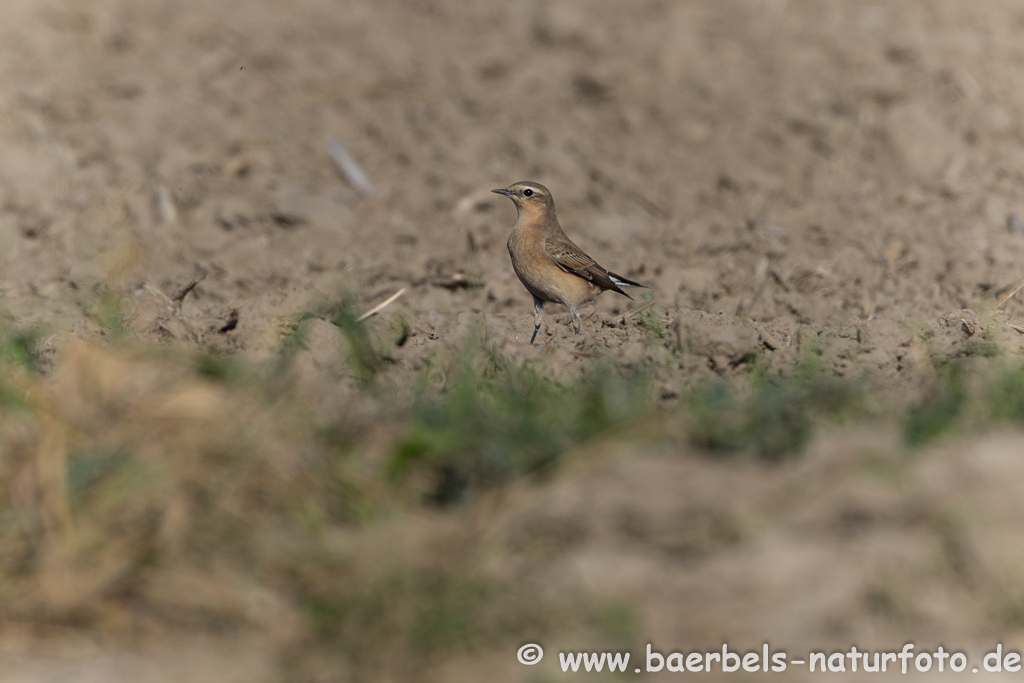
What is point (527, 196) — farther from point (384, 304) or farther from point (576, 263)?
point (384, 304)

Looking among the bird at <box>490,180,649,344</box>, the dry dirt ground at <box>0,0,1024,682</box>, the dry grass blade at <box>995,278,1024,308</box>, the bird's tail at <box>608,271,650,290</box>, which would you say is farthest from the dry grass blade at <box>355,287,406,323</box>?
the dry grass blade at <box>995,278,1024,308</box>

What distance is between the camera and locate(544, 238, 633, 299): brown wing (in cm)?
829

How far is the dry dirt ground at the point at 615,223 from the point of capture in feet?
13.1

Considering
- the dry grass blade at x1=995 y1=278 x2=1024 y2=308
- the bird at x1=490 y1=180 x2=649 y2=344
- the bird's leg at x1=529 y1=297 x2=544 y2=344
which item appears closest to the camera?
the bird's leg at x1=529 y1=297 x2=544 y2=344

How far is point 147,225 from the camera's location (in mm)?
9242

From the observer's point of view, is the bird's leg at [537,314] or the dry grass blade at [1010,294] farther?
the dry grass blade at [1010,294]

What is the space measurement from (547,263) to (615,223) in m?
1.29

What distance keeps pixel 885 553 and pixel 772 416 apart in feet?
2.42

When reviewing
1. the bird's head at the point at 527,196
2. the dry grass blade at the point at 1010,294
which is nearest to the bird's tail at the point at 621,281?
the bird's head at the point at 527,196

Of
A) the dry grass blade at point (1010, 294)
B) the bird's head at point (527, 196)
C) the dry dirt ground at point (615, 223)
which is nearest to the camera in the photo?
the dry dirt ground at point (615, 223)

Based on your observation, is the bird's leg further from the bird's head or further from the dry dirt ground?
the bird's head

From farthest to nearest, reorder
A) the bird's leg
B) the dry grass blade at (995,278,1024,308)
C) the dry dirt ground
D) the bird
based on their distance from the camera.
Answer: the bird, the dry grass blade at (995,278,1024,308), the bird's leg, the dry dirt ground

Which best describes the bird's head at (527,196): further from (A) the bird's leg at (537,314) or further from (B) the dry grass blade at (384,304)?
(B) the dry grass blade at (384,304)

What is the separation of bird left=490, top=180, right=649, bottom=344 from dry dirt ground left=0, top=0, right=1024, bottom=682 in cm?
29
